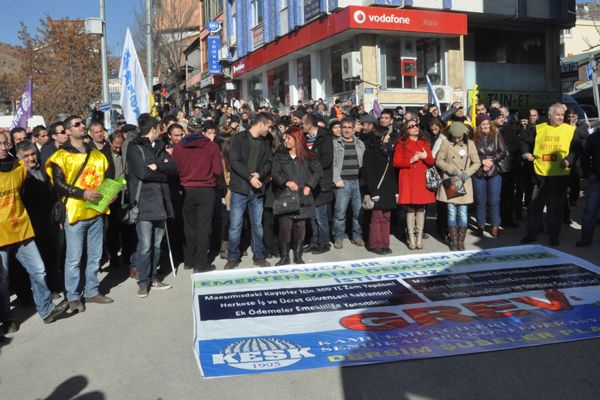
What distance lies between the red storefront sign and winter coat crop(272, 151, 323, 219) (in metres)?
13.8

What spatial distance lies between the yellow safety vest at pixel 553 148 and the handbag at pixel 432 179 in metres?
1.56

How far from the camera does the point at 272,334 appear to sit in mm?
5094

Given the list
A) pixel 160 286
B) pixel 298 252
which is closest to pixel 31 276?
pixel 160 286

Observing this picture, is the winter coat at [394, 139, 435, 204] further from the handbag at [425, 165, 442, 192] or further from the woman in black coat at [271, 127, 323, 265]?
the woman in black coat at [271, 127, 323, 265]

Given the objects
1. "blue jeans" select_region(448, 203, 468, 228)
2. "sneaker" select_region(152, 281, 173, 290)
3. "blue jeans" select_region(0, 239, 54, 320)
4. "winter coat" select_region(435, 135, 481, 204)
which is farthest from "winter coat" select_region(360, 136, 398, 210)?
"blue jeans" select_region(0, 239, 54, 320)

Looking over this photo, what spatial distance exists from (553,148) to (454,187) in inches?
62.6

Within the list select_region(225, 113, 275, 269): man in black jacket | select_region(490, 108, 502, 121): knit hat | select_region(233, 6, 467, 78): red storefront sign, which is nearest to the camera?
select_region(225, 113, 275, 269): man in black jacket

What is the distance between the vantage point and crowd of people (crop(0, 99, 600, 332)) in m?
6.46

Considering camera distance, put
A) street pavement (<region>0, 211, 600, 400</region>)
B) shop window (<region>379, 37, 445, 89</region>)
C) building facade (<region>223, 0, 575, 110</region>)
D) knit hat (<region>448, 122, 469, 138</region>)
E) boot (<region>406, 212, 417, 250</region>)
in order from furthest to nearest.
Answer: shop window (<region>379, 37, 445, 89</region>) → building facade (<region>223, 0, 575, 110</region>) → boot (<region>406, 212, 417, 250</region>) → knit hat (<region>448, 122, 469, 138</region>) → street pavement (<region>0, 211, 600, 400</region>)

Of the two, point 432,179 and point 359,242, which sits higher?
point 432,179

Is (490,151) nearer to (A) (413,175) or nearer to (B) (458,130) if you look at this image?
(B) (458,130)

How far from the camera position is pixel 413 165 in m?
8.60

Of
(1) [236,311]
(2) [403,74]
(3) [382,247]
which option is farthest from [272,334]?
(2) [403,74]

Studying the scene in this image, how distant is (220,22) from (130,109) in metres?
28.8
